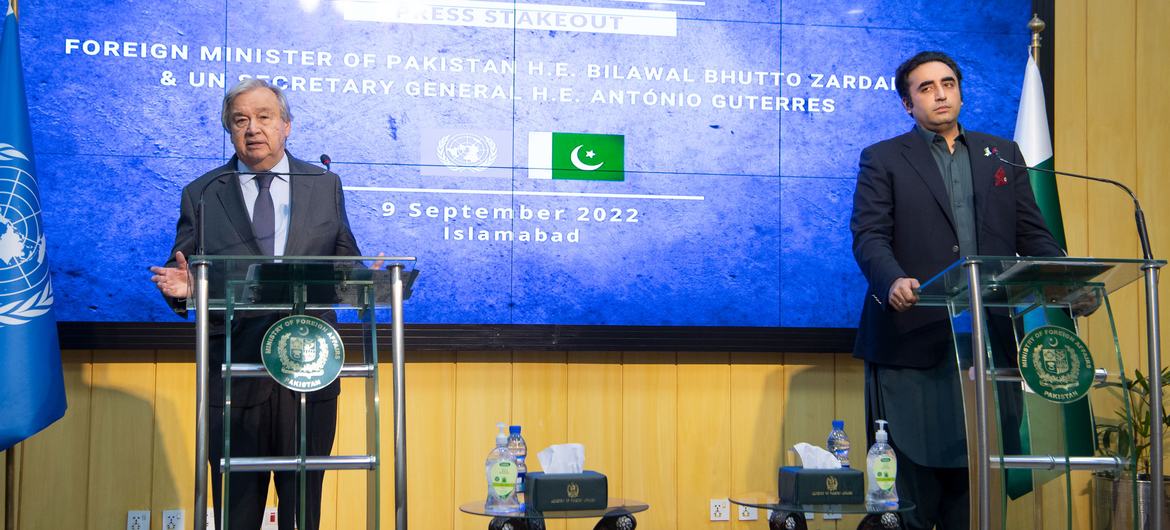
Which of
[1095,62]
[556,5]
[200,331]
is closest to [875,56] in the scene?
[1095,62]

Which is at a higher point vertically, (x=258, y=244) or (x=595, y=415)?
(x=258, y=244)

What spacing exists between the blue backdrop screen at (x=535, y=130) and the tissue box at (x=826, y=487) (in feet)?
3.60

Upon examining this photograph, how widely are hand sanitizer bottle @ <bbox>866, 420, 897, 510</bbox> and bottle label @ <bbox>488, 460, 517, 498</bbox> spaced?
101cm

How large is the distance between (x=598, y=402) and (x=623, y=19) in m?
1.43

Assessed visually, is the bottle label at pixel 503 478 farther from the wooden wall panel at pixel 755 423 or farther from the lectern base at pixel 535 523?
the wooden wall panel at pixel 755 423

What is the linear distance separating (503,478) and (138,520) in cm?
151

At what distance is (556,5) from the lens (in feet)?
14.1

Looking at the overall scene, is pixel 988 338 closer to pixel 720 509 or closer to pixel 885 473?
pixel 885 473

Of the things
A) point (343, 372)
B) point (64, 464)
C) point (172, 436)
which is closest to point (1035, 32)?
point (343, 372)

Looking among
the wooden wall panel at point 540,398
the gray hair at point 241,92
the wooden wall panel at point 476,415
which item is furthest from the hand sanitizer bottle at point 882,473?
the gray hair at point 241,92

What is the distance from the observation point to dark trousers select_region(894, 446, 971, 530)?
316cm

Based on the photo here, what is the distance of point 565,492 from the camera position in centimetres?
327

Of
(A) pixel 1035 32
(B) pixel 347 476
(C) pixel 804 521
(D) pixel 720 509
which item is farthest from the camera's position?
(A) pixel 1035 32

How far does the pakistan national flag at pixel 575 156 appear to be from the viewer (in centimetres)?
425
